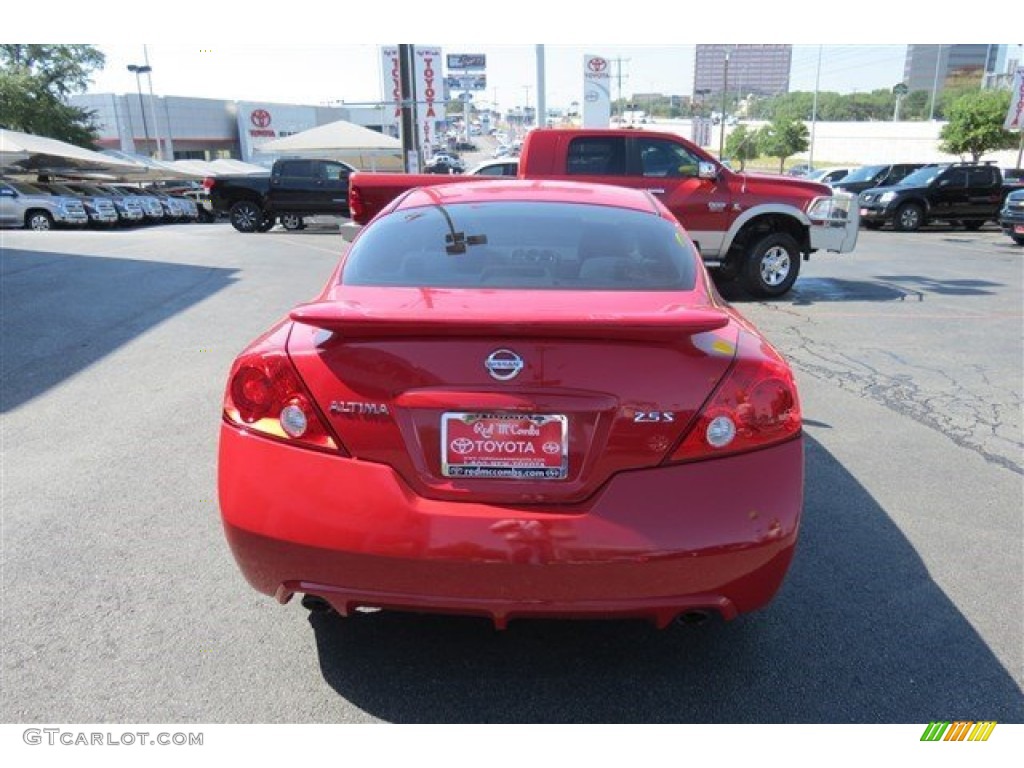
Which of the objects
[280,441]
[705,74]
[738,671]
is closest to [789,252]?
[738,671]

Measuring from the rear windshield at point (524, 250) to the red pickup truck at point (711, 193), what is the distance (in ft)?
22.5

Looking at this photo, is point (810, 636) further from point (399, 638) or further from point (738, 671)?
point (399, 638)

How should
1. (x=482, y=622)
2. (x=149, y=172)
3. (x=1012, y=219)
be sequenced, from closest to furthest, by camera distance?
(x=482, y=622), (x=1012, y=219), (x=149, y=172)

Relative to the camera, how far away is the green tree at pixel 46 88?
45844 millimetres

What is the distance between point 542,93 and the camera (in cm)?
2217

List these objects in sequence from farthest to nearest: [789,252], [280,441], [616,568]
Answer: [789,252] → [280,441] → [616,568]

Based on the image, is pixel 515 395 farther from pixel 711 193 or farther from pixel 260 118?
pixel 260 118

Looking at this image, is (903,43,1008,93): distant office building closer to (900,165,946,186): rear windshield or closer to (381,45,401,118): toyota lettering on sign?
(900,165,946,186): rear windshield

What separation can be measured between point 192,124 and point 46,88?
20.9 meters

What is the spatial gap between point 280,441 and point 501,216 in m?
1.56

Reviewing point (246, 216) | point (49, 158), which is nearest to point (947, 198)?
point (246, 216)

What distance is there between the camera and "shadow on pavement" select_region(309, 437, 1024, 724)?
254 centimetres

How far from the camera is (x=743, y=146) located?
7775 cm

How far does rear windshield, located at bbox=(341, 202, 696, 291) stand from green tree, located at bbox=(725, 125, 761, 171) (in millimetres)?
80311
